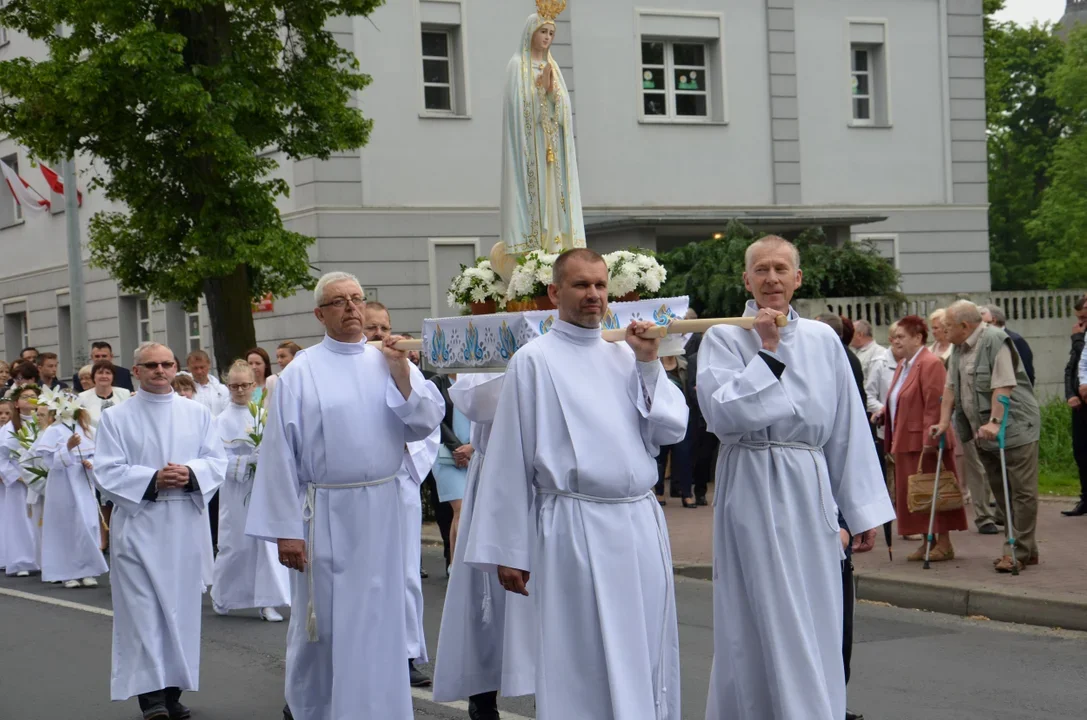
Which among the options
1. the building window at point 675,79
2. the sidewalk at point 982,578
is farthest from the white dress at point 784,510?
the building window at point 675,79

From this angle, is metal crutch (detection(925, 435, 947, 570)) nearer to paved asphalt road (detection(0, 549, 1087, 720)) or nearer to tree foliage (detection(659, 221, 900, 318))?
paved asphalt road (detection(0, 549, 1087, 720))

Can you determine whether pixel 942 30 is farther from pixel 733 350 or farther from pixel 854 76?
pixel 733 350

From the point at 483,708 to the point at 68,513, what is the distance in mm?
8379

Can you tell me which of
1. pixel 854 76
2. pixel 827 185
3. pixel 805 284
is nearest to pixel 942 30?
pixel 854 76

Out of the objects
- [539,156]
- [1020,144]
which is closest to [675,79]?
[539,156]

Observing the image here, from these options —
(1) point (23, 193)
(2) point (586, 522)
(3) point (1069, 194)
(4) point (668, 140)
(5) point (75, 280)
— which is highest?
(3) point (1069, 194)

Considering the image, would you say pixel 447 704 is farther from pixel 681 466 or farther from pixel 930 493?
pixel 681 466

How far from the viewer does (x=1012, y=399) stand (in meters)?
11.3

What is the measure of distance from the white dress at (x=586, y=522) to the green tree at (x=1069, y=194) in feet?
146

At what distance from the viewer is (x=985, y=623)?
10.1m

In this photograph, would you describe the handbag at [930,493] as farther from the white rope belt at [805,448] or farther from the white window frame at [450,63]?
the white window frame at [450,63]

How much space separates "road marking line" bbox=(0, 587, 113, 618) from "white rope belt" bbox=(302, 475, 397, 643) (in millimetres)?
Answer: 5584

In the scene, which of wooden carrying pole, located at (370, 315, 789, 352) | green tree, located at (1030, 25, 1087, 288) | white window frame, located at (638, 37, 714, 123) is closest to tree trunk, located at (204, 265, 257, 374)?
white window frame, located at (638, 37, 714, 123)

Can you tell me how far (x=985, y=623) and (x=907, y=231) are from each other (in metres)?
19.0
